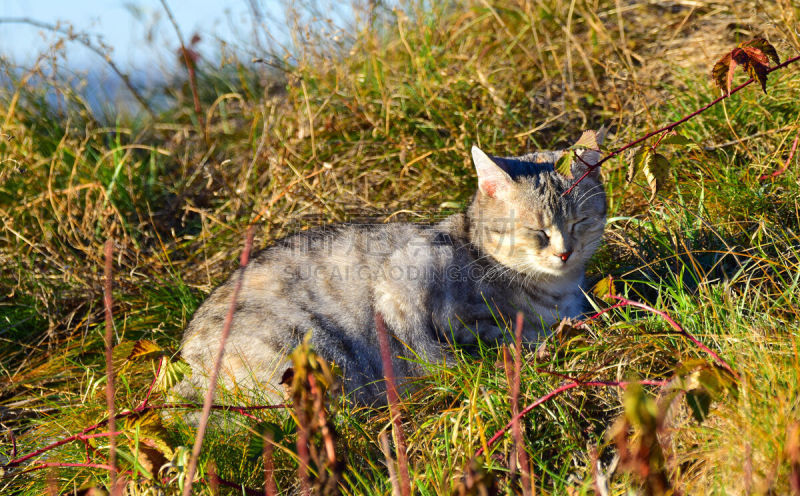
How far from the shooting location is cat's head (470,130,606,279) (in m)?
2.71

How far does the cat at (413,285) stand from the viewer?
2.52 meters

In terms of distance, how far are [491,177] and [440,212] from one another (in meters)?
0.82

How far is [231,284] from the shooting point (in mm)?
2750

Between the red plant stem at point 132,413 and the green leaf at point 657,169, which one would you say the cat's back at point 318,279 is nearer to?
the red plant stem at point 132,413

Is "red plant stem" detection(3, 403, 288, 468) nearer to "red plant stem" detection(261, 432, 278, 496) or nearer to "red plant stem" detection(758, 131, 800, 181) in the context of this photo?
"red plant stem" detection(261, 432, 278, 496)

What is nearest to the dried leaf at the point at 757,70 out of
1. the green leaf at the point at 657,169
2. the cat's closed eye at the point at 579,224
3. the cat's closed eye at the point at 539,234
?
the green leaf at the point at 657,169

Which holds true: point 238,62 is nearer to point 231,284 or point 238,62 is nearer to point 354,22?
point 354,22

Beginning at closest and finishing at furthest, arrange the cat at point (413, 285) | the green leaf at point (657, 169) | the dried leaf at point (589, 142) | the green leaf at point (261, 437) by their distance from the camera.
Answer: the green leaf at point (261, 437)
the dried leaf at point (589, 142)
the green leaf at point (657, 169)
the cat at point (413, 285)

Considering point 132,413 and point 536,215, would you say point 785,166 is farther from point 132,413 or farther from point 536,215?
point 132,413

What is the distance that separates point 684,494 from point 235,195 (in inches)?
118

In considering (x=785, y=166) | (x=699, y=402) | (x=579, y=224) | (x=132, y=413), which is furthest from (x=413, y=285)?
(x=785, y=166)

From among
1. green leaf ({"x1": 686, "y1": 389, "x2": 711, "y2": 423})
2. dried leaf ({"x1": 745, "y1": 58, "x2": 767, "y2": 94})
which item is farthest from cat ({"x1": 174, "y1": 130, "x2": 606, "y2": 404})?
green leaf ({"x1": 686, "y1": 389, "x2": 711, "y2": 423})

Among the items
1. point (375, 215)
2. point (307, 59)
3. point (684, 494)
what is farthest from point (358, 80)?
point (684, 494)

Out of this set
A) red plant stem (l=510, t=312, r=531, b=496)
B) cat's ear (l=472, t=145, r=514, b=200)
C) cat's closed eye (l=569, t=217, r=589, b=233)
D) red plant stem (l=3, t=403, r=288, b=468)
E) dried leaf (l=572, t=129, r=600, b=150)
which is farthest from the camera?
cat's closed eye (l=569, t=217, r=589, b=233)
